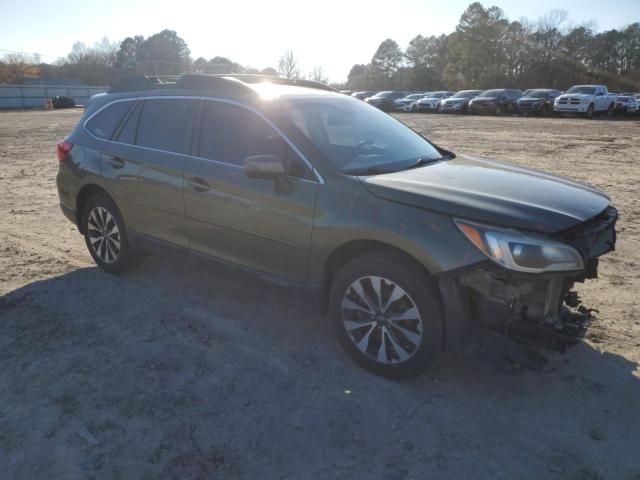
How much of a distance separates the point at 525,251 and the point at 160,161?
3.05 metres

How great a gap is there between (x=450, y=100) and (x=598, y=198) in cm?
3567

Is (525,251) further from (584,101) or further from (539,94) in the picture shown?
(539,94)

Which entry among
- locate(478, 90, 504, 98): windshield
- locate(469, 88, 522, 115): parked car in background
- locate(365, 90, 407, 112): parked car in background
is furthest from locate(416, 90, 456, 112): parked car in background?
locate(469, 88, 522, 115): parked car in background

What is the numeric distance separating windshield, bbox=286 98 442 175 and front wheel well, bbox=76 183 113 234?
7.74 feet

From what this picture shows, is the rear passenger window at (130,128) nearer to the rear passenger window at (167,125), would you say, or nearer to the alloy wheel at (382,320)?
the rear passenger window at (167,125)

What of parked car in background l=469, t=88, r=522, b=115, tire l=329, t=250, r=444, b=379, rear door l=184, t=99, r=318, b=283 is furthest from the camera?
parked car in background l=469, t=88, r=522, b=115

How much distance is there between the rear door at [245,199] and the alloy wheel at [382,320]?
470 millimetres

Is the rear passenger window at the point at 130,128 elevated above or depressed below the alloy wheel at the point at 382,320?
above

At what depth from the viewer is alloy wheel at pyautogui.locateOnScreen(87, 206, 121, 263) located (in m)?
4.92

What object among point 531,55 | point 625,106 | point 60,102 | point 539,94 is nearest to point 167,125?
point 539,94

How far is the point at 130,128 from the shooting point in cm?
472

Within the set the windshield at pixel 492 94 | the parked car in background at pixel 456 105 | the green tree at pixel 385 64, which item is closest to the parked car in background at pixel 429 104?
the parked car in background at pixel 456 105

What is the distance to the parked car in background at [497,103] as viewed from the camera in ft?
111

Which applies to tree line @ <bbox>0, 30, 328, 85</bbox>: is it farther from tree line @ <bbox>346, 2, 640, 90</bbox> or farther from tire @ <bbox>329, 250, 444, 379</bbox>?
tire @ <bbox>329, 250, 444, 379</bbox>
